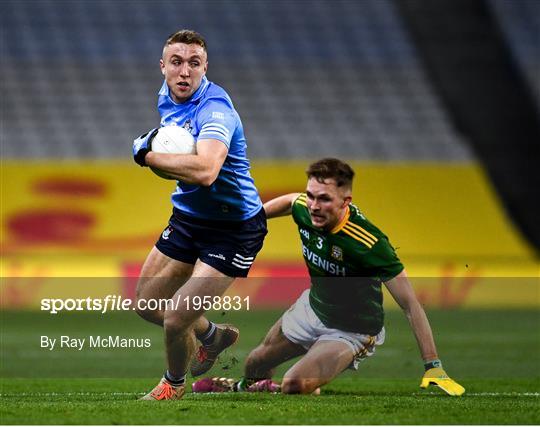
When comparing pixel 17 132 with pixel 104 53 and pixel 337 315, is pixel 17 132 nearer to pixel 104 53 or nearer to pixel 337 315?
pixel 104 53

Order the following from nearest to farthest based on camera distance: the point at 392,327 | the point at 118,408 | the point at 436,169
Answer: the point at 118,408
the point at 392,327
the point at 436,169

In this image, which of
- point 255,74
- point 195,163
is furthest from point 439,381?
point 255,74

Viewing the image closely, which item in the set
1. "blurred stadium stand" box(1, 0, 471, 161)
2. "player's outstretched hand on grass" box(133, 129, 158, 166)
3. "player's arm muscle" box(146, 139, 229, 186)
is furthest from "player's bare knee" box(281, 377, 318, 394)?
"blurred stadium stand" box(1, 0, 471, 161)

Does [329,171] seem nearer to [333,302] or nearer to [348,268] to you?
[348,268]

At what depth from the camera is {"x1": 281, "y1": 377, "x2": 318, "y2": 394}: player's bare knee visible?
21.3 ft

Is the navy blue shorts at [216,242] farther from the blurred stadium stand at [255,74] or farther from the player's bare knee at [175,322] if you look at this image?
the blurred stadium stand at [255,74]

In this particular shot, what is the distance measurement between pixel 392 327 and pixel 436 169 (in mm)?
7300

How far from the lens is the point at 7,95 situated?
16812 mm

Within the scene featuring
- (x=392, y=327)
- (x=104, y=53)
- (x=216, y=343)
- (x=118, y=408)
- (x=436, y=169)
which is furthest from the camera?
(x=104, y=53)

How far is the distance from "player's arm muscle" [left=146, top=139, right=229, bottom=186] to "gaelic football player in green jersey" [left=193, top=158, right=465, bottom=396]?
30.7 inches

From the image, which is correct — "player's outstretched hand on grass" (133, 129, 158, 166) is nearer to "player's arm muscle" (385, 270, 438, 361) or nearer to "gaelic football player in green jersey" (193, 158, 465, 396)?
"gaelic football player in green jersey" (193, 158, 465, 396)

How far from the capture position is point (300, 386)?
6512mm

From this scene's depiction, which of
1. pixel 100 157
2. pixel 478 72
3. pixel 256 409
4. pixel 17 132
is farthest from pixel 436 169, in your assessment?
pixel 256 409

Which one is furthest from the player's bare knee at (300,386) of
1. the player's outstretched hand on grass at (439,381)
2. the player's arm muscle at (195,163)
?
the player's arm muscle at (195,163)
